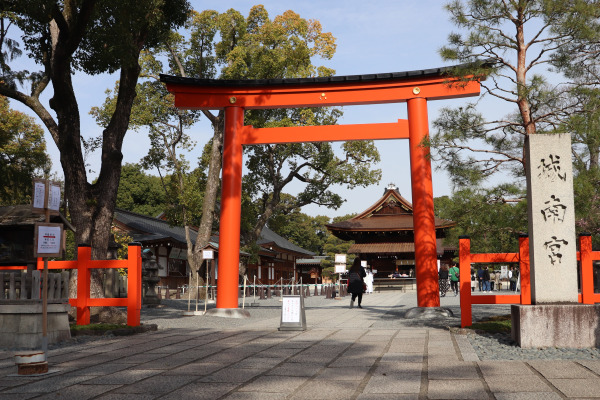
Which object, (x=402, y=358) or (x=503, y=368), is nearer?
(x=503, y=368)

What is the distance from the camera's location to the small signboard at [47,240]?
6.43m

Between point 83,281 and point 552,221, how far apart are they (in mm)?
7068

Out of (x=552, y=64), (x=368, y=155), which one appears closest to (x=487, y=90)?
(x=552, y=64)

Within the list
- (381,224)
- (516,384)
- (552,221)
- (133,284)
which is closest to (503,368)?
(516,384)

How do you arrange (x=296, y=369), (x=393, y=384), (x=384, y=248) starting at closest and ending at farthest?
(x=393, y=384) < (x=296, y=369) < (x=384, y=248)

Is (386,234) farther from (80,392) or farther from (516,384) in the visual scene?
(80,392)

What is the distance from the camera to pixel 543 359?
5.79 metres

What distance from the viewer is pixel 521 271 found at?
8.31 metres

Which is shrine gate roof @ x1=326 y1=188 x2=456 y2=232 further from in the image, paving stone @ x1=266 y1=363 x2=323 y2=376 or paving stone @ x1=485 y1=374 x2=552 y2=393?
paving stone @ x1=485 y1=374 x2=552 y2=393

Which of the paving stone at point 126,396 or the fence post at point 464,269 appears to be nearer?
the paving stone at point 126,396

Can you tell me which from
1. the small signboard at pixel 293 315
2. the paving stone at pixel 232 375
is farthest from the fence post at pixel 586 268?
the paving stone at pixel 232 375

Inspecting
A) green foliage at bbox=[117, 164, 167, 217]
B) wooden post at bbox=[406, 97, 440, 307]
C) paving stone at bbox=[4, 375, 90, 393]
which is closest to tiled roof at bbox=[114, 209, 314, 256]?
green foliage at bbox=[117, 164, 167, 217]

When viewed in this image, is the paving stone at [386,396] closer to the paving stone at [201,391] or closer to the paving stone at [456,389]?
the paving stone at [456,389]

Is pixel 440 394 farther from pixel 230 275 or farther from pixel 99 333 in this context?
pixel 230 275
